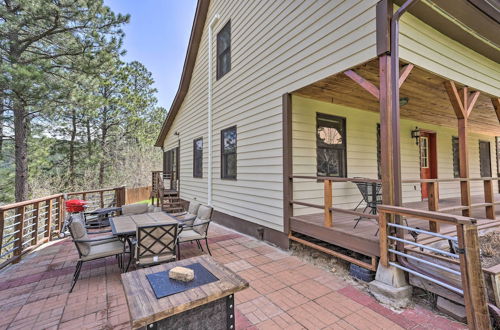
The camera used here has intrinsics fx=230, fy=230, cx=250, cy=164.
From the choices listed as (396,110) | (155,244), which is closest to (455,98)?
(396,110)

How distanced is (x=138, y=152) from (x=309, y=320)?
62.3 ft

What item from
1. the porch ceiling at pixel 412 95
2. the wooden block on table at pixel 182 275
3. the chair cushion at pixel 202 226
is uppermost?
the porch ceiling at pixel 412 95

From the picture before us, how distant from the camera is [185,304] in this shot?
145 centimetres

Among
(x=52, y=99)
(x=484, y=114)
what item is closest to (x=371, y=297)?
(x=484, y=114)

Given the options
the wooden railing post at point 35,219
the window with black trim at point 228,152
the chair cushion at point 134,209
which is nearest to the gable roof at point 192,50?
the window with black trim at point 228,152

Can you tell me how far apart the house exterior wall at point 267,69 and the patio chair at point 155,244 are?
77.0 inches

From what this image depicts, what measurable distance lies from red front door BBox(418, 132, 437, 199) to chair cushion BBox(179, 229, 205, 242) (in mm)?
6382

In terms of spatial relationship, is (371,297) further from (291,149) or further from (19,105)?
(19,105)

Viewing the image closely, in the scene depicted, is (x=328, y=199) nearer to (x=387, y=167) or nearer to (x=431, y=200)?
(x=387, y=167)

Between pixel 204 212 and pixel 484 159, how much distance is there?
1001cm

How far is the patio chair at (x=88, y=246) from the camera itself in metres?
2.99

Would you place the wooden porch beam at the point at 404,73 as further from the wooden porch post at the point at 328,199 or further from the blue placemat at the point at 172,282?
the blue placemat at the point at 172,282

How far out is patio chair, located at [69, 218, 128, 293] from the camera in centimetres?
299

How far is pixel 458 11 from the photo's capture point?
2973 millimetres
